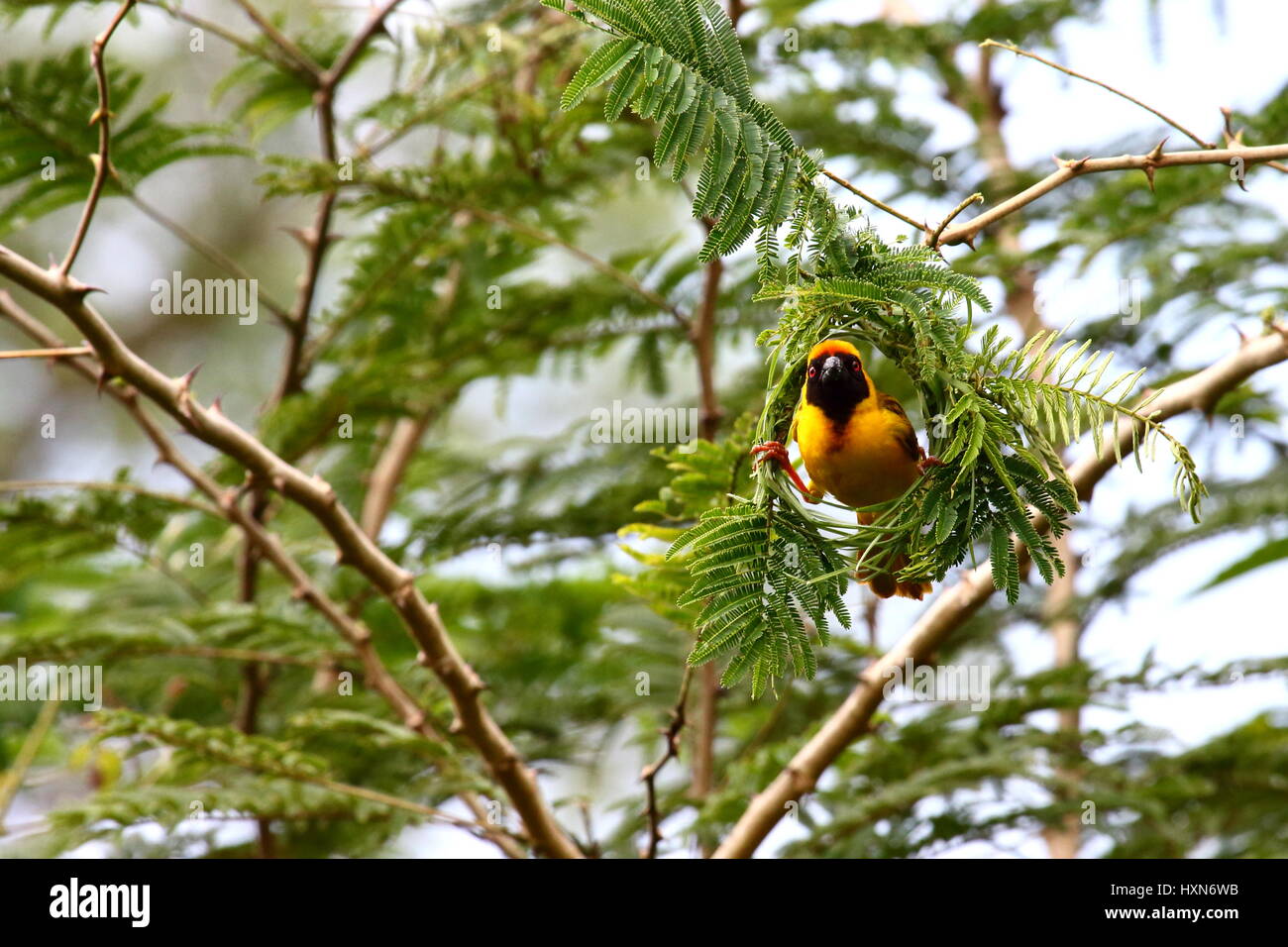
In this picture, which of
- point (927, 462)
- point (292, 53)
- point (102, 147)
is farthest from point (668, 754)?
point (292, 53)

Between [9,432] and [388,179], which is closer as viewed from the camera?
[388,179]

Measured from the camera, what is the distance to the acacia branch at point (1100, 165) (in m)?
1.54

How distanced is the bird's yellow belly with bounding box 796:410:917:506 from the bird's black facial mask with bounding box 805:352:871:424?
0.6 inches

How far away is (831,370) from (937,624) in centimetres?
76

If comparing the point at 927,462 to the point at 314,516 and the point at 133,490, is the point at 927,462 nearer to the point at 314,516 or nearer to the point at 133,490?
the point at 314,516

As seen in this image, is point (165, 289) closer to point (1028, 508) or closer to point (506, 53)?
point (506, 53)

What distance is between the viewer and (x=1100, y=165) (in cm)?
161

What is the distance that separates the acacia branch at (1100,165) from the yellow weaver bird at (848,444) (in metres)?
0.37

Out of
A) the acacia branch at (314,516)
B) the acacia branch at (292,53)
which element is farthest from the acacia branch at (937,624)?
the acacia branch at (292,53)

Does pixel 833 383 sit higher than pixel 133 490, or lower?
lower
